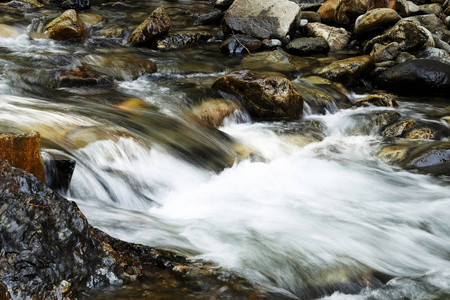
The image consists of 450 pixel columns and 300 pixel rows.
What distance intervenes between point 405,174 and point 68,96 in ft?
16.7

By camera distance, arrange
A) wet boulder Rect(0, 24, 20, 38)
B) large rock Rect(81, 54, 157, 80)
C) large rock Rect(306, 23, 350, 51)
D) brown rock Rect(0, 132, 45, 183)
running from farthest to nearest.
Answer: large rock Rect(306, 23, 350, 51) → wet boulder Rect(0, 24, 20, 38) → large rock Rect(81, 54, 157, 80) → brown rock Rect(0, 132, 45, 183)

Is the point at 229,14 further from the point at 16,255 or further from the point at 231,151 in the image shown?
the point at 16,255

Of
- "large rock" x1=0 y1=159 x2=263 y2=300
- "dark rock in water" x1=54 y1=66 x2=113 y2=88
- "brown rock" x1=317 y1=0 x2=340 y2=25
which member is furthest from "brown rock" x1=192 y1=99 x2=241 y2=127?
"brown rock" x1=317 y1=0 x2=340 y2=25

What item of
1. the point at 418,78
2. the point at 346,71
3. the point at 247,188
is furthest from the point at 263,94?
the point at 418,78

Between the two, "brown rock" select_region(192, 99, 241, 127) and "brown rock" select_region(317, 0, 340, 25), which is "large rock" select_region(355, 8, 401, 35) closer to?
"brown rock" select_region(317, 0, 340, 25)

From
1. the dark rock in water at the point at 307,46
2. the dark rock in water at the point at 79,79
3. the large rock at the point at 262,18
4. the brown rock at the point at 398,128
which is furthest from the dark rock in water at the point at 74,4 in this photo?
the brown rock at the point at 398,128

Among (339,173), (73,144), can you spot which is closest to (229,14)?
(339,173)

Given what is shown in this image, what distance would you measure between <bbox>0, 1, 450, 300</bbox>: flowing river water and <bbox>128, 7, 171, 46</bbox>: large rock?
290 cm

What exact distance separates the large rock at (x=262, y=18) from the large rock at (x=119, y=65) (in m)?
4.51

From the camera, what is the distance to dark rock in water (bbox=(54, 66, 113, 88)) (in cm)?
738

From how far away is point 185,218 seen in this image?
4.20 metres

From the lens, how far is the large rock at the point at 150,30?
11289 mm

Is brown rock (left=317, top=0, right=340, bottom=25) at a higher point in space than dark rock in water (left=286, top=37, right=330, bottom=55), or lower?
higher

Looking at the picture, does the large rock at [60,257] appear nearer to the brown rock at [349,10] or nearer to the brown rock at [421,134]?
the brown rock at [421,134]
